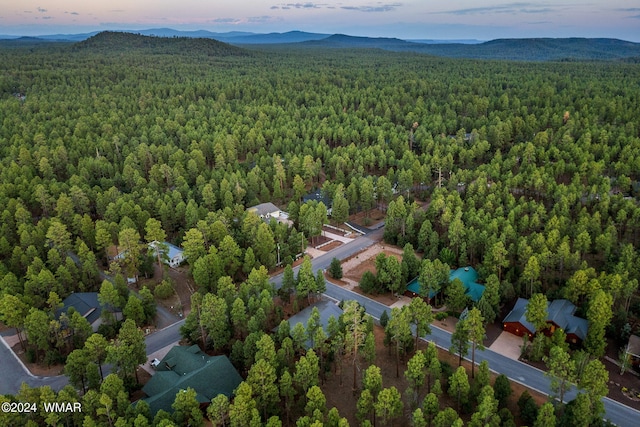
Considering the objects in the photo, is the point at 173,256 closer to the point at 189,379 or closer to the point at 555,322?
the point at 189,379

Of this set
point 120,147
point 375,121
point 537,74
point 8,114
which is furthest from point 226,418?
point 537,74

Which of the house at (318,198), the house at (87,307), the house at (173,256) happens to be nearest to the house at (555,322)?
the house at (318,198)

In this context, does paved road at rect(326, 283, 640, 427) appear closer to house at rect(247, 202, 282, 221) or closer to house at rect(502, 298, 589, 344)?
house at rect(502, 298, 589, 344)

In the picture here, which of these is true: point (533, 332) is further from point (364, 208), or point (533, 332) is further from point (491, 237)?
point (364, 208)

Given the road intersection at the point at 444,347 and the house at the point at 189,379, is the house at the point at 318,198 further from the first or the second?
the house at the point at 189,379

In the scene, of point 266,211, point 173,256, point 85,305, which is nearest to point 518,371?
point 85,305

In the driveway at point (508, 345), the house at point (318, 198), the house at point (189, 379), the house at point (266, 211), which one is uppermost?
the house at point (189, 379)
